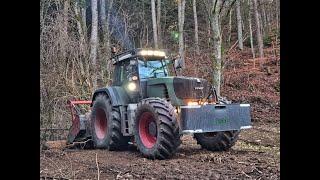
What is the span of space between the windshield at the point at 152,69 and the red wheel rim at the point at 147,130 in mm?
1091

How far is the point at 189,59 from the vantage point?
2247 cm

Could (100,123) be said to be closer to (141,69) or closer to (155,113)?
(141,69)

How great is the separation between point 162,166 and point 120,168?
2.02 feet

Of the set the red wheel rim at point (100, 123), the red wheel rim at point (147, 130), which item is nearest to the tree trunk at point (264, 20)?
the red wheel rim at point (100, 123)

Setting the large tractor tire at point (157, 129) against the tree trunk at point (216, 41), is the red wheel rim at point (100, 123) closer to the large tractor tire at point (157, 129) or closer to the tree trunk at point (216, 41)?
the large tractor tire at point (157, 129)

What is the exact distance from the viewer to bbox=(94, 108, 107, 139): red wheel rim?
9180 mm

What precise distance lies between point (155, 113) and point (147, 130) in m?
0.67

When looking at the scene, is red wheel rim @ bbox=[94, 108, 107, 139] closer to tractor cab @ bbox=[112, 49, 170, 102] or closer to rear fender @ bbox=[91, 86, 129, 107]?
rear fender @ bbox=[91, 86, 129, 107]

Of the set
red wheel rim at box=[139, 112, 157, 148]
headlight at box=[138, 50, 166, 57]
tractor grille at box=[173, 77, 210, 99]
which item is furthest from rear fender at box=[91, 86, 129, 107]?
tractor grille at box=[173, 77, 210, 99]

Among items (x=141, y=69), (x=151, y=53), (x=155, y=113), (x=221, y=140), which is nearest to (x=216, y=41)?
(x=151, y=53)

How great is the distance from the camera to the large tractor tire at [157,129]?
6867mm

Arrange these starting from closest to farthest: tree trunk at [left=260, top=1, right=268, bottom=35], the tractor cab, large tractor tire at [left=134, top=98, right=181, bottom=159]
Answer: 1. large tractor tire at [left=134, top=98, right=181, bottom=159]
2. the tractor cab
3. tree trunk at [left=260, top=1, right=268, bottom=35]
